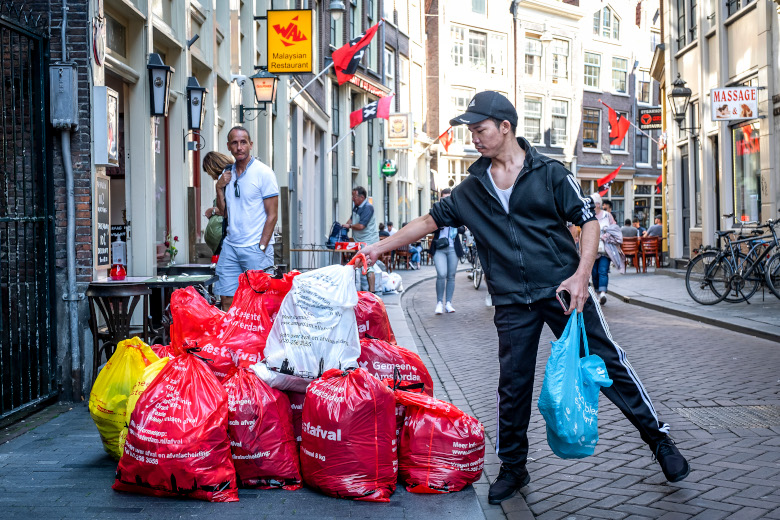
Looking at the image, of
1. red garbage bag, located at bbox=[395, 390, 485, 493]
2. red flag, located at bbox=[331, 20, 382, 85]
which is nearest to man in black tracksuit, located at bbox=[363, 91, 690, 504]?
red garbage bag, located at bbox=[395, 390, 485, 493]

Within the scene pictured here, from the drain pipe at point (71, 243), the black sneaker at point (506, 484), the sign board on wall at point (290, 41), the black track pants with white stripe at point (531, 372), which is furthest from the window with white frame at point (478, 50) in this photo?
the black sneaker at point (506, 484)

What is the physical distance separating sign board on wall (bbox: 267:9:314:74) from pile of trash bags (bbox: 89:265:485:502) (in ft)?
35.9

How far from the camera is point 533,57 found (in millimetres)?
A: 45469

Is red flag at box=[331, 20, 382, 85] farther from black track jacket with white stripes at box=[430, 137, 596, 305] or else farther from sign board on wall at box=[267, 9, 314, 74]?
black track jacket with white stripes at box=[430, 137, 596, 305]

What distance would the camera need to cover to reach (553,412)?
3.68 m

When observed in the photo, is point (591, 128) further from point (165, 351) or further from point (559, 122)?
point (165, 351)

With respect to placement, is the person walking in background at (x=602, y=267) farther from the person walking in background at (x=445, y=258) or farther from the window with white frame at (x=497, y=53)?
the window with white frame at (x=497, y=53)

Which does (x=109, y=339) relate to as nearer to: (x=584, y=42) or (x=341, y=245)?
(x=341, y=245)

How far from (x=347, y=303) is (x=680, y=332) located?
6.96 meters

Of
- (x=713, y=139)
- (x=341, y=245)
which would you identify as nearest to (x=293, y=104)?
(x=341, y=245)

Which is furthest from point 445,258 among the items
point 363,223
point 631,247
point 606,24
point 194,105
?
point 606,24

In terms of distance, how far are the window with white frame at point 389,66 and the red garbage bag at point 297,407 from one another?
30.1m

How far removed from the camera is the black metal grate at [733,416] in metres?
5.32

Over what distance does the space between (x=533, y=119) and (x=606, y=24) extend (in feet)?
24.1
